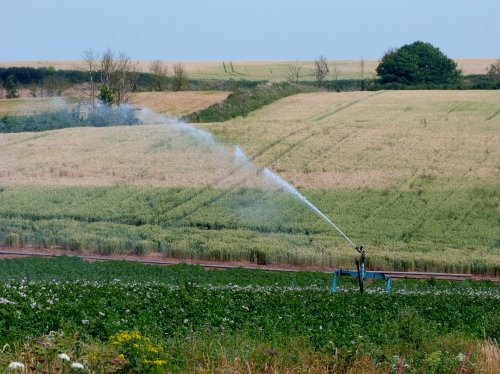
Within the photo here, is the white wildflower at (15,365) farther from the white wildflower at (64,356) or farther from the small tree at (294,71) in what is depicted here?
the small tree at (294,71)

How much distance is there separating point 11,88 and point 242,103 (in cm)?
2975

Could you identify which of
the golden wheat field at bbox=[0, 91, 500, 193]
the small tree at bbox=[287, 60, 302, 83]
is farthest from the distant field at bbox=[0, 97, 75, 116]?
the small tree at bbox=[287, 60, 302, 83]

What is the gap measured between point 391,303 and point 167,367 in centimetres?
936

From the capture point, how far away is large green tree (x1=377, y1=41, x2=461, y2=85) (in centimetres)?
10056

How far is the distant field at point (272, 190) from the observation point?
3481cm

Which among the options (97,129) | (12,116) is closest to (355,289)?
(97,129)

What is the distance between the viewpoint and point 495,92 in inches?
2886

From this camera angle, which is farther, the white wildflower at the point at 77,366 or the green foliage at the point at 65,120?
the green foliage at the point at 65,120

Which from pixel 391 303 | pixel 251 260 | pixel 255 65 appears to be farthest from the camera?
pixel 255 65

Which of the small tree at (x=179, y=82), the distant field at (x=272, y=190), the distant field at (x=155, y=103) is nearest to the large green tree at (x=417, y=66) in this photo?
the small tree at (x=179, y=82)

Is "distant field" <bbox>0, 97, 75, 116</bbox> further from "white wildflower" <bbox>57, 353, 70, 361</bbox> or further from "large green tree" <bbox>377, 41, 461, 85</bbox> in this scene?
"white wildflower" <bbox>57, 353, 70, 361</bbox>

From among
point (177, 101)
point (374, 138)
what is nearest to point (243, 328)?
point (374, 138)

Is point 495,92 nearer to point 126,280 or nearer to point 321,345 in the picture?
point 126,280

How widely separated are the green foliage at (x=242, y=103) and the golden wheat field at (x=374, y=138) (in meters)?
1.84
